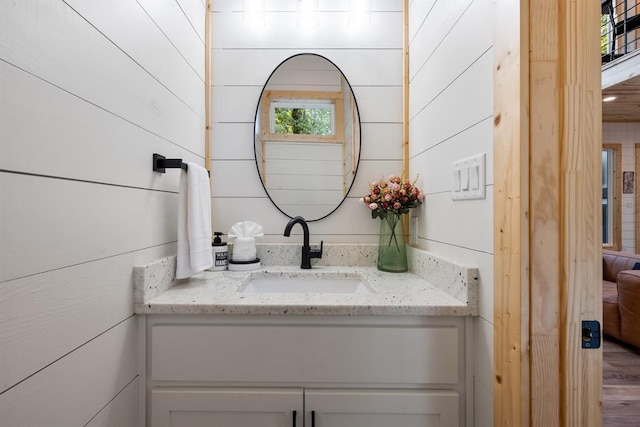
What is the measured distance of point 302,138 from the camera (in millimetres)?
1340

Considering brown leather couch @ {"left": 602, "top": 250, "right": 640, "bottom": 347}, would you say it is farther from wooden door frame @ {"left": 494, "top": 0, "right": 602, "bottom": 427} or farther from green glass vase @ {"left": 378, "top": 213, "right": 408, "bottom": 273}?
wooden door frame @ {"left": 494, "top": 0, "right": 602, "bottom": 427}

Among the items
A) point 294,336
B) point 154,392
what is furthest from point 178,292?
point 294,336

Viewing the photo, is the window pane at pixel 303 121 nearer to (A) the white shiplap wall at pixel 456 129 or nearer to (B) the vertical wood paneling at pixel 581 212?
(A) the white shiplap wall at pixel 456 129

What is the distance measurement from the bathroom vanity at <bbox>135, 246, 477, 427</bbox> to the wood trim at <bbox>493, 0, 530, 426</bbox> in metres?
0.15

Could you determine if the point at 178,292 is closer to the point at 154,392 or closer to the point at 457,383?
the point at 154,392

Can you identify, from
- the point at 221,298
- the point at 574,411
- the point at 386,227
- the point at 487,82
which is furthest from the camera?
the point at 386,227

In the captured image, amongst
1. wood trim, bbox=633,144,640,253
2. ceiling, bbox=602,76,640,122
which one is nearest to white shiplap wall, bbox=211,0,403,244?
ceiling, bbox=602,76,640,122

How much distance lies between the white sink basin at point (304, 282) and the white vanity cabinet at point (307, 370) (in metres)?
0.38

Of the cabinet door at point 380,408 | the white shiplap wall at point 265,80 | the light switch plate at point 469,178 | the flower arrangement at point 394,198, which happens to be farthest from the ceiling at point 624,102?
the cabinet door at point 380,408

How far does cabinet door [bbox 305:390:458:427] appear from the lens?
32.2 inches

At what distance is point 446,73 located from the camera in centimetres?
96

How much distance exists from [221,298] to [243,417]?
0.34 metres

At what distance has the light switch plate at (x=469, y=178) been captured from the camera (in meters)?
0.76

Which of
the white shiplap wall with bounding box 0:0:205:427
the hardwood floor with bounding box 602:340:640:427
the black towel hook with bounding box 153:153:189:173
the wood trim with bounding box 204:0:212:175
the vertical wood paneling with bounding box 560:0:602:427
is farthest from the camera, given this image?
the hardwood floor with bounding box 602:340:640:427
